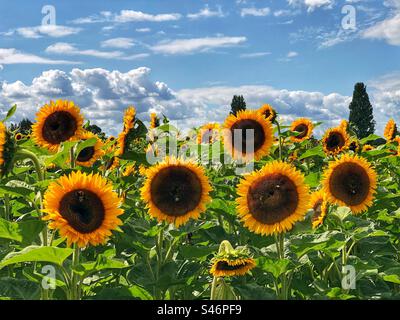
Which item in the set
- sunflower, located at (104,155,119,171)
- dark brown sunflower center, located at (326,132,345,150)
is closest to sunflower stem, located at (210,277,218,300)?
sunflower, located at (104,155,119,171)

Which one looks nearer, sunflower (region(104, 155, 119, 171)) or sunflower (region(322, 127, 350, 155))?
sunflower (region(104, 155, 119, 171))

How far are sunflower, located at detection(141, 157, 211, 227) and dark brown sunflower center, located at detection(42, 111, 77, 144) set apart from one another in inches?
46.3

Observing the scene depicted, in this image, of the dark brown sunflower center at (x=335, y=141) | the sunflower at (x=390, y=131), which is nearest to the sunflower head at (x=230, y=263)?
the dark brown sunflower center at (x=335, y=141)

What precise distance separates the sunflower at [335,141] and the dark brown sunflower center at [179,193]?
13.2ft

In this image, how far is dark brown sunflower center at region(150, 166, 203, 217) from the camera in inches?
144

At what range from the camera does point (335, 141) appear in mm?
7410

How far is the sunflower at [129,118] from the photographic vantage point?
4762mm

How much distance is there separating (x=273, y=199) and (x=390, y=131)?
799 centimetres

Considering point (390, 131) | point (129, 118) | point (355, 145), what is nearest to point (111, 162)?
point (129, 118)

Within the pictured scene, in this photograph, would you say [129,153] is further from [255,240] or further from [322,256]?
[322,256]

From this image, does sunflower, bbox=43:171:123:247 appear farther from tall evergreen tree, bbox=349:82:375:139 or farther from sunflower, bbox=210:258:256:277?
tall evergreen tree, bbox=349:82:375:139
